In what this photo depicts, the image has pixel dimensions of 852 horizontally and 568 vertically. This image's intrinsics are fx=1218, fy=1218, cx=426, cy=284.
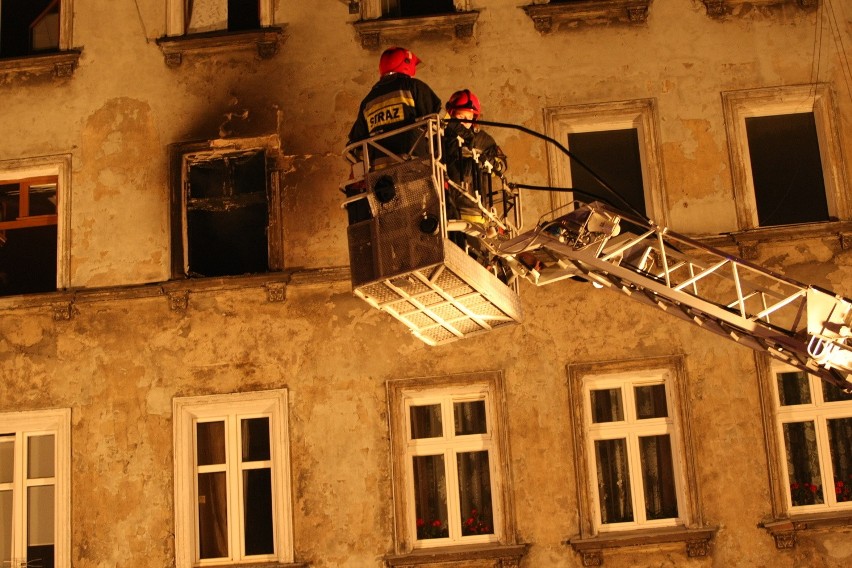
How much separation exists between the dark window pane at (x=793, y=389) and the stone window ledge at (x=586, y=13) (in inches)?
146

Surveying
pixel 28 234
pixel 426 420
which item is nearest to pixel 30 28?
pixel 28 234

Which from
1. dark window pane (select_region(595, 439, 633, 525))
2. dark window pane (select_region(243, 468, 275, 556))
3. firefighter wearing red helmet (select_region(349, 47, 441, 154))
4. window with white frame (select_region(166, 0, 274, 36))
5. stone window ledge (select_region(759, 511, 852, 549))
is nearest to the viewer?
firefighter wearing red helmet (select_region(349, 47, 441, 154))

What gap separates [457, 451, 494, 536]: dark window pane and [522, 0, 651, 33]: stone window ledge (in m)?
4.23

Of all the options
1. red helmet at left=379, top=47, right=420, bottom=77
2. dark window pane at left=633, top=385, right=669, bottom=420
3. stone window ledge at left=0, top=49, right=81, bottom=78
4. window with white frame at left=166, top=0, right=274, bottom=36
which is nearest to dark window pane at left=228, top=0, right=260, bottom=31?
window with white frame at left=166, top=0, right=274, bottom=36

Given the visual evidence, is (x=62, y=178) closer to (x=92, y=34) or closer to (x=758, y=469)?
(x=92, y=34)

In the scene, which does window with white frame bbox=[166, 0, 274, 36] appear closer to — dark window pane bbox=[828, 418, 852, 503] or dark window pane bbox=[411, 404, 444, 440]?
dark window pane bbox=[411, 404, 444, 440]

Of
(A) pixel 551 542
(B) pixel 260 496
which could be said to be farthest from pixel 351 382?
(A) pixel 551 542

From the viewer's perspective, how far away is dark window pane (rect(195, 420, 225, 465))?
11.4 m

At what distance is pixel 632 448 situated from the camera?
36.3 ft

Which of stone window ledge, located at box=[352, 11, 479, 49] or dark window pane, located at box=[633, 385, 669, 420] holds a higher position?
stone window ledge, located at box=[352, 11, 479, 49]

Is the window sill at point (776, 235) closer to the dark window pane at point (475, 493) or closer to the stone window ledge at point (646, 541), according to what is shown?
the stone window ledge at point (646, 541)

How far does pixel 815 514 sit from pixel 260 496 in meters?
5.00

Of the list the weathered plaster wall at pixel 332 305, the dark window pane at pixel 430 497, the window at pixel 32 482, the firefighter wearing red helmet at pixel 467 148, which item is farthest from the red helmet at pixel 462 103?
the window at pixel 32 482

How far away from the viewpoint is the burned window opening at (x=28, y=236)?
12422mm
